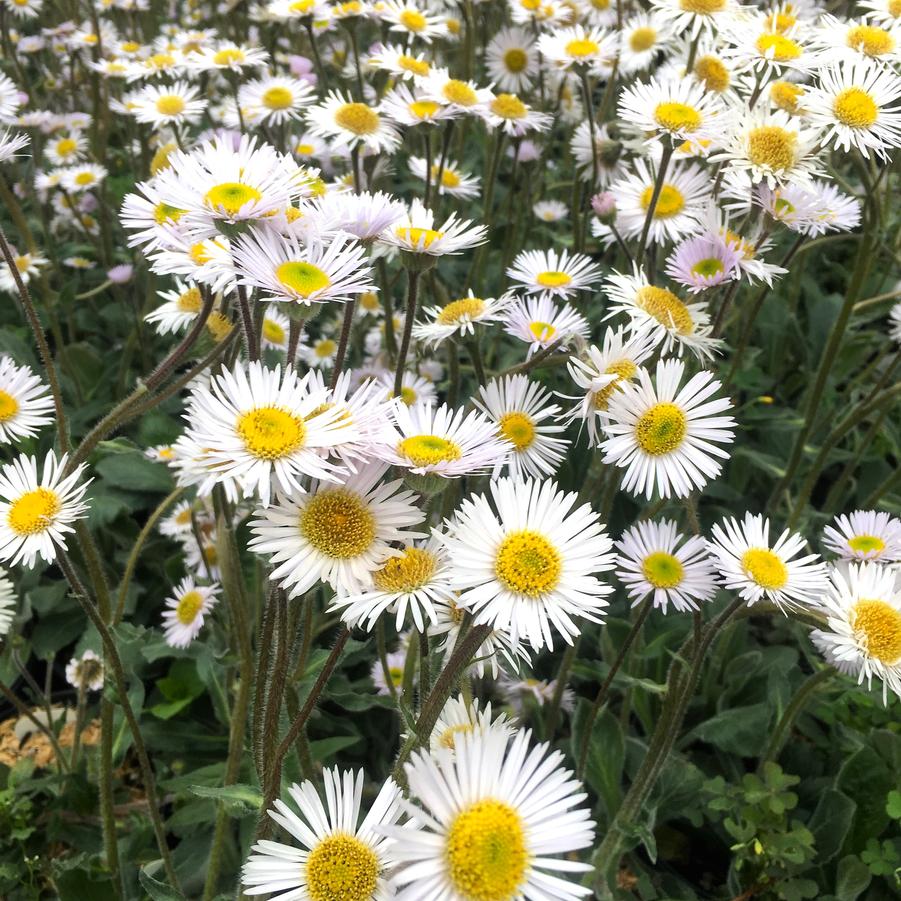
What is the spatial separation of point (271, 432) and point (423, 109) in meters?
1.49

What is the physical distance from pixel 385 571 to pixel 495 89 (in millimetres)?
2942

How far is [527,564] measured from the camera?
1.03 m

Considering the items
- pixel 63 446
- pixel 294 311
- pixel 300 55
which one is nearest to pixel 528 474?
pixel 294 311

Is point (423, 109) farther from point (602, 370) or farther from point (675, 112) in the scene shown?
point (602, 370)

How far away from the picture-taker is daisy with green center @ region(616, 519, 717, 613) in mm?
1419

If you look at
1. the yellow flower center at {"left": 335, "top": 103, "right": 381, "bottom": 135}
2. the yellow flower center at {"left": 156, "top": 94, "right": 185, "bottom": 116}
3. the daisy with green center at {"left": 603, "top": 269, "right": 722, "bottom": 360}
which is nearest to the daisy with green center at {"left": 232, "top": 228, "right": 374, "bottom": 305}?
the daisy with green center at {"left": 603, "top": 269, "right": 722, "bottom": 360}

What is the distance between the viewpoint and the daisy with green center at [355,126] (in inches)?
88.2

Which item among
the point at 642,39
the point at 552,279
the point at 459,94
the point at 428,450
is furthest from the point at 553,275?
the point at 642,39

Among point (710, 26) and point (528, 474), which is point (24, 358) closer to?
point (528, 474)

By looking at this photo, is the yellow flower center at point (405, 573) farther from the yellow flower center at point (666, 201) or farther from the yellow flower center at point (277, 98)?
the yellow flower center at point (277, 98)

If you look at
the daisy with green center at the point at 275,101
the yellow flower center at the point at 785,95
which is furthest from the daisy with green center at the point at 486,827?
the daisy with green center at the point at 275,101

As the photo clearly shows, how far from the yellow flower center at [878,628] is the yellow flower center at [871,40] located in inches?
55.1

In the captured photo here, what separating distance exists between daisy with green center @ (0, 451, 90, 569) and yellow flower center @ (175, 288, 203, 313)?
2.26 feet

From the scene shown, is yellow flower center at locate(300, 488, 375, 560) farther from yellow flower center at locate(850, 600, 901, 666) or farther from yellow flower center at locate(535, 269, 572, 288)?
yellow flower center at locate(535, 269, 572, 288)
